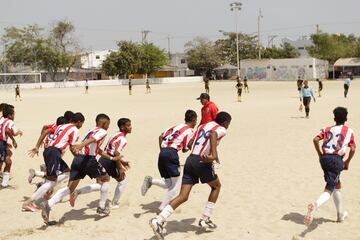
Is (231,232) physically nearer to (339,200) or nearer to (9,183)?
(339,200)

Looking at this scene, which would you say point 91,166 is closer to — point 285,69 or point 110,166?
point 110,166

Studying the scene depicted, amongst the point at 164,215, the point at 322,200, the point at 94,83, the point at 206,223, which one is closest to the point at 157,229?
the point at 164,215

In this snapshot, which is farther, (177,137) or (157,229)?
(177,137)

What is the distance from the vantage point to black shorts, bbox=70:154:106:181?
276 inches

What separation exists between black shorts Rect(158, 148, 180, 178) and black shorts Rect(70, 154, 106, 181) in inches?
37.2

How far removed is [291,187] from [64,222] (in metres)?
4.11

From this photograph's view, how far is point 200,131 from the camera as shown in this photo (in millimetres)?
6348

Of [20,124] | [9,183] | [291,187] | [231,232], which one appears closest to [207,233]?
[231,232]

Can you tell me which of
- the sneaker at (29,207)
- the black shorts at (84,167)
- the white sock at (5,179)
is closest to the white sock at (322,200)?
the black shorts at (84,167)

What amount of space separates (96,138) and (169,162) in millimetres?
1156

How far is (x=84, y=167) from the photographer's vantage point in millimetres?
7004

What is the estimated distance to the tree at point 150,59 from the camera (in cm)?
8150

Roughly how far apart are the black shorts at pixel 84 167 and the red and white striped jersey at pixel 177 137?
105 centimetres

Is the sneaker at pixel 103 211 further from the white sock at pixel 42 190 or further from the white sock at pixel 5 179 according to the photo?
the white sock at pixel 5 179
